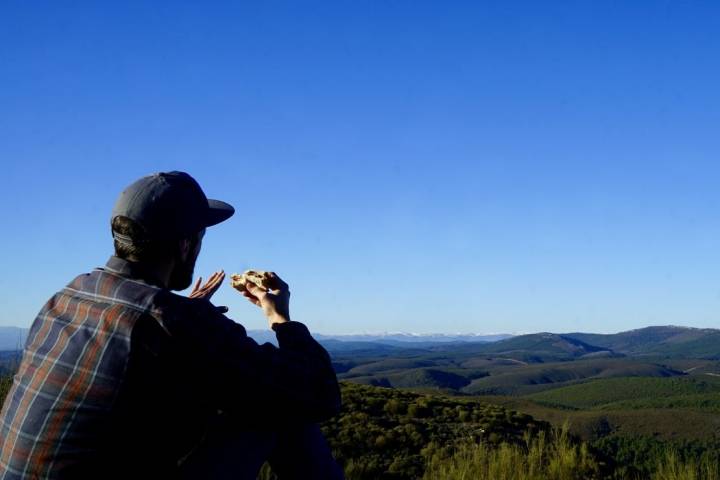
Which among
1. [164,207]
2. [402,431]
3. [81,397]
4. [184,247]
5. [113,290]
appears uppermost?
[164,207]

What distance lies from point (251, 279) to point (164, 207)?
75 cm

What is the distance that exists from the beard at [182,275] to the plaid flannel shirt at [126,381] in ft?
0.52

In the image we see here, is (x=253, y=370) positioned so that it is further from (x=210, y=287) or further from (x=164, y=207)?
(x=210, y=287)

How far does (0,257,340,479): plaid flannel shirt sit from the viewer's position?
200 cm

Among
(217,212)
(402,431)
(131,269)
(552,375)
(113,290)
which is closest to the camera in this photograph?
(113,290)

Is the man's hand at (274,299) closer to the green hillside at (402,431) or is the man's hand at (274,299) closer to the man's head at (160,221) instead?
the man's head at (160,221)

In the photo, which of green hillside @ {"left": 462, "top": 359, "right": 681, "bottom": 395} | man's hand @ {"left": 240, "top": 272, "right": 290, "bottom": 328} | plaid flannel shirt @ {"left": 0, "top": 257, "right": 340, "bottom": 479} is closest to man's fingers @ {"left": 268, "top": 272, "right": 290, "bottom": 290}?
man's hand @ {"left": 240, "top": 272, "right": 290, "bottom": 328}

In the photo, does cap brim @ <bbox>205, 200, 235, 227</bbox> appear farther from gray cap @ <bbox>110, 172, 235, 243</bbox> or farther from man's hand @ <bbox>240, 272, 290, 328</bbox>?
man's hand @ <bbox>240, 272, 290, 328</bbox>

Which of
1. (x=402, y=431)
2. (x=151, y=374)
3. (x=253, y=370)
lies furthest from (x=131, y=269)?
(x=402, y=431)

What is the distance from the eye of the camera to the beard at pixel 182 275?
7.96 ft

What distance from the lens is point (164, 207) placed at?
2.30m

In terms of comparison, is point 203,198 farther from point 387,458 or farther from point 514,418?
point 514,418

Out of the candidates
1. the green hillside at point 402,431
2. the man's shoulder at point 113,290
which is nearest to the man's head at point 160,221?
the man's shoulder at point 113,290

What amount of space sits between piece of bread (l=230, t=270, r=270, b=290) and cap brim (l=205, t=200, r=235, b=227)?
400 mm
